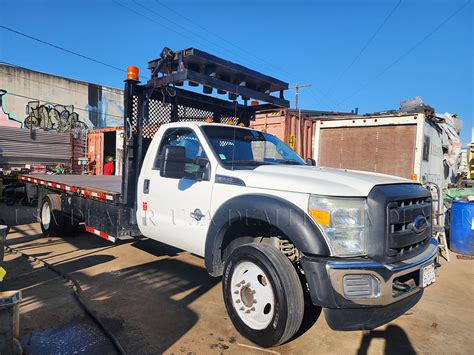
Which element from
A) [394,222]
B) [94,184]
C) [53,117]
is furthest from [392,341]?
[53,117]

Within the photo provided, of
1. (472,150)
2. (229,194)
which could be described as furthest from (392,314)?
(472,150)

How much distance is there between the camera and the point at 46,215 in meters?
6.93

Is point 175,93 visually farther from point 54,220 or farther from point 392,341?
point 392,341

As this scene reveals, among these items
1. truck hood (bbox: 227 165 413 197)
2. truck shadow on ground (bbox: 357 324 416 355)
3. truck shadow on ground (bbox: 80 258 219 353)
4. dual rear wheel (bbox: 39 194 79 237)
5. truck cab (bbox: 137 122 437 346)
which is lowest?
truck shadow on ground (bbox: 357 324 416 355)

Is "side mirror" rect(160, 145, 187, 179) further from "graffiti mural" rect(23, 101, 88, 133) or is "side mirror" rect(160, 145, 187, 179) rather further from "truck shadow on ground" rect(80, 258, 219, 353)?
"graffiti mural" rect(23, 101, 88, 133)

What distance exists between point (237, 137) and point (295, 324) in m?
2.18

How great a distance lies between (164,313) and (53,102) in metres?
23.8

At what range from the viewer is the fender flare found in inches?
106

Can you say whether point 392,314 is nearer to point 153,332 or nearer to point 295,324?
point 295,324

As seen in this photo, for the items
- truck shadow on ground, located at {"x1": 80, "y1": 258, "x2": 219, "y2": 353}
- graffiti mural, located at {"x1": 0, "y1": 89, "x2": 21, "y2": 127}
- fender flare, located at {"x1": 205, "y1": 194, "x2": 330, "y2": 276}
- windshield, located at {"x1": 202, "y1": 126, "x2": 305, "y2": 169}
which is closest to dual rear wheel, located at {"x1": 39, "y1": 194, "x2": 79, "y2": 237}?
truck shadow on ground, located at {"x1": 80, "y1": 258, "x2": 219, "y2": 353}

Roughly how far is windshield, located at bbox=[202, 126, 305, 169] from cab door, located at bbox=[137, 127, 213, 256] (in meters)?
0.19

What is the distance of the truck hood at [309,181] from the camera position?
9.12 ft

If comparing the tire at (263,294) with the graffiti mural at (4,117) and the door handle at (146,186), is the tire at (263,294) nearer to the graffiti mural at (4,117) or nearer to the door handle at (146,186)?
the door handle at (146,186)

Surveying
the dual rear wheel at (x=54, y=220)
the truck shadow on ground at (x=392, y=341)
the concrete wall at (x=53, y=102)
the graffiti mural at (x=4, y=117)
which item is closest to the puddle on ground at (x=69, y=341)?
the truck shadow on ground at (x=392, y=341)
